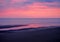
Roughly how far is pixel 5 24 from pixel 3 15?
10 cm

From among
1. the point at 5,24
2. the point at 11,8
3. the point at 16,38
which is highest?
the point at 11,8

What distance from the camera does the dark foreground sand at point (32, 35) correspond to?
1.63 metres

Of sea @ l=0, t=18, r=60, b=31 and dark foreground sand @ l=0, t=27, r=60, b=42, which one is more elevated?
sea @ l=0, t=18, r=60, b=31

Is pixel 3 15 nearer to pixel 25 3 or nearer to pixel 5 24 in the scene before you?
pixel 5 24

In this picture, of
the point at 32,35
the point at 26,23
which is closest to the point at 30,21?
the point at 26,23

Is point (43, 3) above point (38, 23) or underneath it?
above

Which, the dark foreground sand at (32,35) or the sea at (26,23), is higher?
the sea at (26,23)

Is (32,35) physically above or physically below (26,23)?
below

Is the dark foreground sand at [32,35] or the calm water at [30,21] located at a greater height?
the calm water at [30,21]

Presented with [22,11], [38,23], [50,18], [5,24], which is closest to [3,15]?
[5,24]

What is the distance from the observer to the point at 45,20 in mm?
1646

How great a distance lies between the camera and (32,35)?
5.46ft

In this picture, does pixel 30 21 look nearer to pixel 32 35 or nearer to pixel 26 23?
pixel 26 23

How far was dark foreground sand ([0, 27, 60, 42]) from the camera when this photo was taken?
64.3 inches
